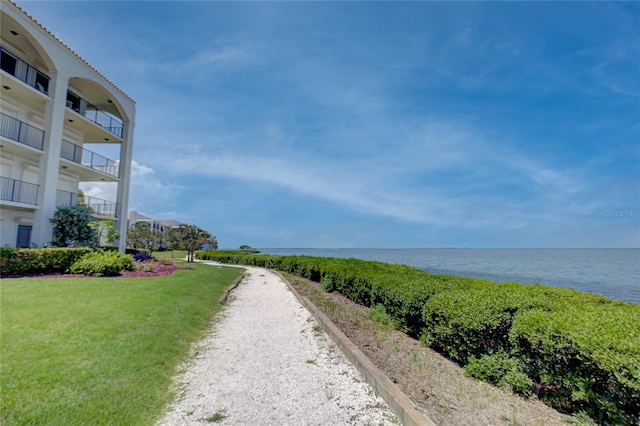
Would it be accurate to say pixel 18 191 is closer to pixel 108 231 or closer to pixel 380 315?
pixel 108 231

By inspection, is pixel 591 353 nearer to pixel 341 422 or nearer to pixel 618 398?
pixel 618 398

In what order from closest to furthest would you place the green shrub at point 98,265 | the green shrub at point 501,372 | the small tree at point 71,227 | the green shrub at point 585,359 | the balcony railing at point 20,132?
1. the green shrub at point 585,359
2. the green shrub at point 501,372
3. the green shrub at point 98,265
4. the balcony railing at point 20,132
5. the small tree at point 71,227

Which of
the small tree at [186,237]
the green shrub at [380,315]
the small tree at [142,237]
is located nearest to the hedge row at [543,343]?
the green shrub at [380,315]

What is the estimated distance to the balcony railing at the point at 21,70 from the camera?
49.7 ft

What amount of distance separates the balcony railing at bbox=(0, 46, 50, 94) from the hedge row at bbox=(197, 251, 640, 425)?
69.5ft

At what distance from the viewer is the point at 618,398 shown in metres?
2.76

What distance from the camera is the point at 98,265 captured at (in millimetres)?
12305

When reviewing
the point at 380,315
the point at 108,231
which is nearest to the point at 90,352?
the point at 380,315

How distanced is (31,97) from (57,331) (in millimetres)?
17452

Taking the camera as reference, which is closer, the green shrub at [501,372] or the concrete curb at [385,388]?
the concrete curb at [385,388]

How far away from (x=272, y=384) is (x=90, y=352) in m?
2.70

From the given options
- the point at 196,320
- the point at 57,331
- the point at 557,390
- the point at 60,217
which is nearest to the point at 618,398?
the point at 557,390

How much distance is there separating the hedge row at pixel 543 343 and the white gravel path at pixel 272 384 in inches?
66.0

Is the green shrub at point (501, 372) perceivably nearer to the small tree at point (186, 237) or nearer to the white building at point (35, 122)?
the white building at point (35, 122)
